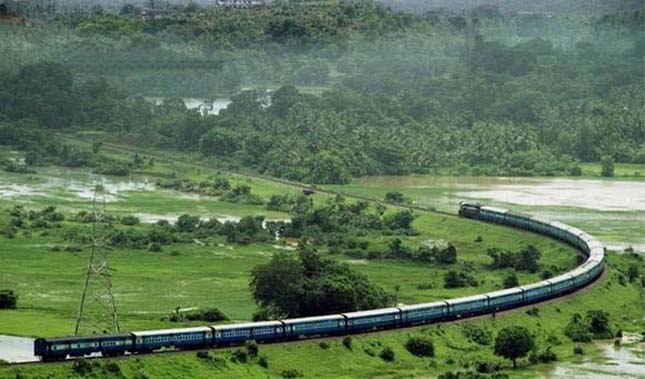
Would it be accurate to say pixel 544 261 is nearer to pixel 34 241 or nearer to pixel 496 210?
pixel 496 210

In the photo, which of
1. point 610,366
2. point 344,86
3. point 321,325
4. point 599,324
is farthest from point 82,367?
point 344,86

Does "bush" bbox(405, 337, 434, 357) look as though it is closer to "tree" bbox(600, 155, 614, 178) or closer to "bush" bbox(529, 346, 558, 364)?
"bush" bbox(529, 346, 558, 364)

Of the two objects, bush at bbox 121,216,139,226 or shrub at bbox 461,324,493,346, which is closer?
shrub at bbox 461,324,493,346

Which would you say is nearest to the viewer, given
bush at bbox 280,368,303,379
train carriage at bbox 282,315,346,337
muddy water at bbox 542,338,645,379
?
bush at bbox 280,368,303,379

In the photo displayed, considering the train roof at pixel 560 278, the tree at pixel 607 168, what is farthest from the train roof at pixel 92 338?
the tree at pixel 607 168

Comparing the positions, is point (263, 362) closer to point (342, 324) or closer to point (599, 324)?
point (342, 324)

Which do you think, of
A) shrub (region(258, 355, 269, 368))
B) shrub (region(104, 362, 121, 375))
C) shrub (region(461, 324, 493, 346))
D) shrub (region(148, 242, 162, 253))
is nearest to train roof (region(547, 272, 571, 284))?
shrub (region(461, 324, 493, 346))

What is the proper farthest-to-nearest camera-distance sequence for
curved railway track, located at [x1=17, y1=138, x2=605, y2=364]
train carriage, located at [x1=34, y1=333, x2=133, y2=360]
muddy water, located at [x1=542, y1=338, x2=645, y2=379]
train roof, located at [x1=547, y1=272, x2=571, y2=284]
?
train roof, located at [x1=547, y1=272, x2=571, y2=284] < muddy water, located at [x1=542, y1=338, x2=645, y2=379] < curved railway track, located at [x1=17, y1=138, x2=605, y2=364] < train carriage, located at [x1=34, y1=333, x2=133, y2=360]
